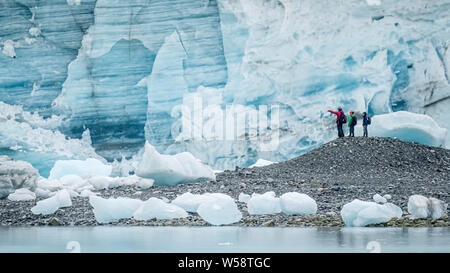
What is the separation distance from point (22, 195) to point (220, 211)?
4234mm

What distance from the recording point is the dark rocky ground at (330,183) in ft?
22.3

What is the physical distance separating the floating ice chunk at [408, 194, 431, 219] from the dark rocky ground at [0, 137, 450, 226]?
3.6 inches

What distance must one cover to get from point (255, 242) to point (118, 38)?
11.3 metres

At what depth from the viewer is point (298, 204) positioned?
681 cm

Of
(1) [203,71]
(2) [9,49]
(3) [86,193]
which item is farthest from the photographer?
(2) [9,49]

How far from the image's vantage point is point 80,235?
18.5 feet

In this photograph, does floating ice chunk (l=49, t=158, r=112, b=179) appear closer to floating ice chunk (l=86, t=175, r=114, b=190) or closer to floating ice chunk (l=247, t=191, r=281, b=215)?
floating ice chunk (l=86, t=175, r=114, b=190)

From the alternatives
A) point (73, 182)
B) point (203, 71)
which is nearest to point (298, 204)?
point (73, 182)

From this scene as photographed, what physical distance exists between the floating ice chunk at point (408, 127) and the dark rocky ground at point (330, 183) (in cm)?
90

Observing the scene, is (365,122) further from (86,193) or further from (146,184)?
(86,193)

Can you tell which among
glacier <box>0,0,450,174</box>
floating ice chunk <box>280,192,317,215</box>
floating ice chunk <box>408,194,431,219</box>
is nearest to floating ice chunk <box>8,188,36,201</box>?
floating ice chunk <box>280,192,317,215</box>

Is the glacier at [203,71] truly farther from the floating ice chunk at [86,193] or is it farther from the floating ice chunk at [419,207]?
the floating ice chunk at [419,207]
